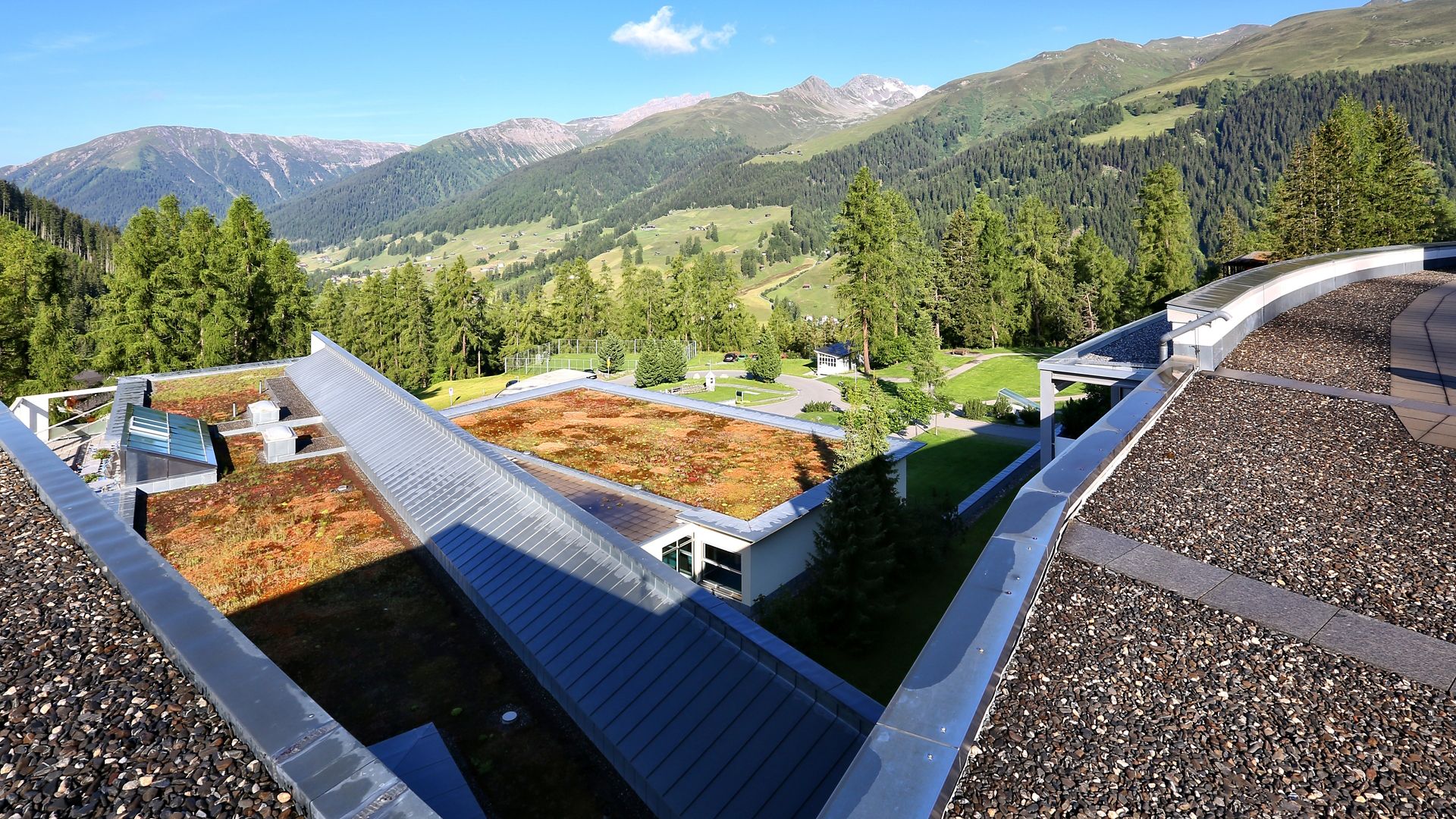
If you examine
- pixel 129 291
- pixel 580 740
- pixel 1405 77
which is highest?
pixel 1405 77

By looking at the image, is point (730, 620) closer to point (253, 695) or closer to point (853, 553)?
point (253, 695)

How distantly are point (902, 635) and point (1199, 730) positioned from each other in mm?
13605

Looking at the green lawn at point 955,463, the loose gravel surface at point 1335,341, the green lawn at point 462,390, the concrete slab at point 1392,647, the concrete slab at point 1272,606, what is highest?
the loose gravel surface at point 1335,341

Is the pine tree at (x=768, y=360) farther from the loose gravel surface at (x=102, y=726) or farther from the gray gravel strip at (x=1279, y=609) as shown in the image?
the loose gravel surface at (x=102, y=726)

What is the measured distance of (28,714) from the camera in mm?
4586

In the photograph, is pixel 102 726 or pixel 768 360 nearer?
pixel 102 726

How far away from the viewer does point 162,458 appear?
14.6 meters

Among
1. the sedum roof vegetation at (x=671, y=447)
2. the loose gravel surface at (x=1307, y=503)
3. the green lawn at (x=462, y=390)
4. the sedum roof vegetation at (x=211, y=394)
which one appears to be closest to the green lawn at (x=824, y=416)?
the sedum roof vegetation at (x=671, y=447)

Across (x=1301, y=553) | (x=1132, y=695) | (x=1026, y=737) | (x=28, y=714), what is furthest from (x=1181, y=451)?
(x=28, y=714)

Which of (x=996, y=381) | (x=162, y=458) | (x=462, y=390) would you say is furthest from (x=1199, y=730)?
(x=462, y=390)

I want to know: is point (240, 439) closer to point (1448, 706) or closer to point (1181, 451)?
point (1181, 451)

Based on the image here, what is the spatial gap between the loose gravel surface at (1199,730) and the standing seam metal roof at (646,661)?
8.11 ft

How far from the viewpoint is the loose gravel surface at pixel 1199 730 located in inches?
150

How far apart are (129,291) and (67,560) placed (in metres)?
38.6
